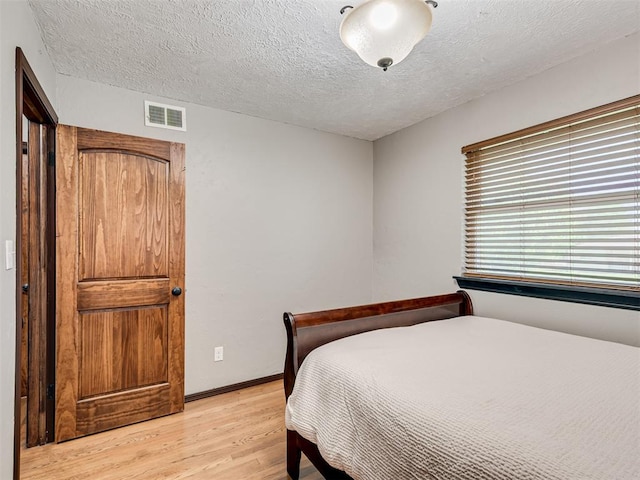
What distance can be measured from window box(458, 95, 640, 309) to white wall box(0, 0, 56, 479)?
286cm

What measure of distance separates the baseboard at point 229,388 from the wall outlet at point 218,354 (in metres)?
0.25

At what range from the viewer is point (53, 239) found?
7.18 ft

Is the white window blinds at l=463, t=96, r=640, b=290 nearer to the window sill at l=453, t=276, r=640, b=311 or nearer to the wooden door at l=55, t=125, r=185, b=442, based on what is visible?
the window sill at l=453, t=276, r=640, b=311

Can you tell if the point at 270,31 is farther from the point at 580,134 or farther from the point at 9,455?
the point at 9,455

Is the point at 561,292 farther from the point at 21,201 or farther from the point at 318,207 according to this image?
the point at 21,201

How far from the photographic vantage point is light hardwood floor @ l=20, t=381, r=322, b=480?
1.88 metres

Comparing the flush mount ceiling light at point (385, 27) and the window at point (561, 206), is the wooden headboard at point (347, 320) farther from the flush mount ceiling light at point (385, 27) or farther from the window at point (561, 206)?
the flush mount ceiling light at point (385, 27)

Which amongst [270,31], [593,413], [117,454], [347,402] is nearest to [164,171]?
[270,31]

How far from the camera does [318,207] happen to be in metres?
3.46

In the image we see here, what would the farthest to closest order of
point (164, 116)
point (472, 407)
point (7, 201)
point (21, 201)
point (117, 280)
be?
point (164, 116), point (117, 280), point (21, 201), point (7, 201), point (472, 407)

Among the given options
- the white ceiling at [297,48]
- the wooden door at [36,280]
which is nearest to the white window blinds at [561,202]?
the white ceiling at [297,48]

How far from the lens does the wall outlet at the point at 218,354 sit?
288cm

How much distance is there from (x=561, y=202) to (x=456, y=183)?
0.83 m

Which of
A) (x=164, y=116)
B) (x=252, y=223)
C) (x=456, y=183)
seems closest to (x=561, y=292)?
(x=456, y=183)
